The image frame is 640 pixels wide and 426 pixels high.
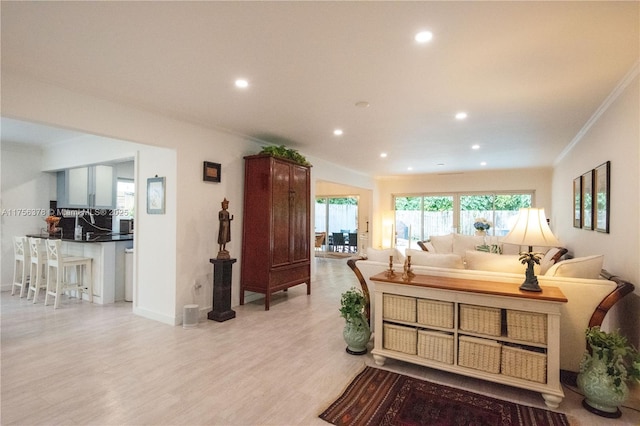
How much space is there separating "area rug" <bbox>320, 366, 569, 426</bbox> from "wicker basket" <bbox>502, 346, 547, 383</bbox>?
20 centimetres

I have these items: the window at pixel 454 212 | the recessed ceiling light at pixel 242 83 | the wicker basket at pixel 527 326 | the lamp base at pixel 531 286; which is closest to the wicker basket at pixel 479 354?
the wicker basket at pixel 527 326

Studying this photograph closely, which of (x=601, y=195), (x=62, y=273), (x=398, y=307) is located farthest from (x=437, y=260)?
(x=62, y=273)

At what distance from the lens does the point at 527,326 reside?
2.35 metres

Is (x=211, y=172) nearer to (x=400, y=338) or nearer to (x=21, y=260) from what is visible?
(x=400, y=338)

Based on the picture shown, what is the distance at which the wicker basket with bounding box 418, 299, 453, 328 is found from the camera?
2.60m

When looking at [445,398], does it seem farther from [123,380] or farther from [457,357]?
[123,380]

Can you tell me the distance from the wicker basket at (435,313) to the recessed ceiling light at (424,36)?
1980 mm

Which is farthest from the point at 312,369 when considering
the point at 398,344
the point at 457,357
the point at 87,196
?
the point at 87,196

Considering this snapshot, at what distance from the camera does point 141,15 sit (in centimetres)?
185

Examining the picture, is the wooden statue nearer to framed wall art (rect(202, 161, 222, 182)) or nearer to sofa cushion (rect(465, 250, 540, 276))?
framed wall art (rect(202, 161, 222, 182))

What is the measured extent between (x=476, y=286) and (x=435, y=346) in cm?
61

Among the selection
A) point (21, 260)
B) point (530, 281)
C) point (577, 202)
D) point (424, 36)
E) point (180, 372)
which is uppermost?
point (424, 36)

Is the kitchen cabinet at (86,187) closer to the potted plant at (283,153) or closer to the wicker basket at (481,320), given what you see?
the potted plant at (283,153)

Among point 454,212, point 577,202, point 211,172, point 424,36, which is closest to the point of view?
point 424,36
